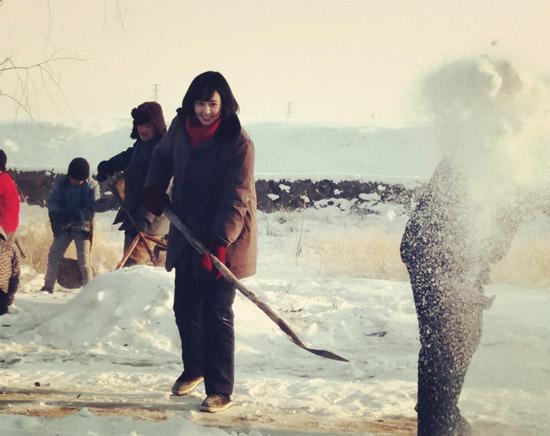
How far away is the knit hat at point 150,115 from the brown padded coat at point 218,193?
2119 mm

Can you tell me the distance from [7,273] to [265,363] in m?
2.69

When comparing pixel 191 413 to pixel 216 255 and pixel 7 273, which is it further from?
pixel 7 273

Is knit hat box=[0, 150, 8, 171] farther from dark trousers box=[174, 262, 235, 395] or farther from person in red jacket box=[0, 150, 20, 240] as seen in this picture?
dark trousers box=[174, 262, 235, 395]

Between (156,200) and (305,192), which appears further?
(305,192)

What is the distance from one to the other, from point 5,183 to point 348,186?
1427cm

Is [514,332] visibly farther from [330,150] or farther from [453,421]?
[330,150]

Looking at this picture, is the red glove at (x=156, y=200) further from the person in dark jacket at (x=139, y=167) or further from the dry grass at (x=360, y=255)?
the dry grass at (x=360, y=255)

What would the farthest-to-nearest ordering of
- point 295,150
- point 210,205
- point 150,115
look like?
1. point 295,150
2. point 150,115
3. point 210,205

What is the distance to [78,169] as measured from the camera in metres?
9.16

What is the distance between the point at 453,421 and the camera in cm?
441

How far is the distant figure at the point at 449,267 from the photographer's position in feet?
14.1

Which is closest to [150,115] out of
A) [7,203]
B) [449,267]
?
[7,203]

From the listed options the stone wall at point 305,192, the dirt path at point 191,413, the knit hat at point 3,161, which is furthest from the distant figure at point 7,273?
the stone wall at point 305,192

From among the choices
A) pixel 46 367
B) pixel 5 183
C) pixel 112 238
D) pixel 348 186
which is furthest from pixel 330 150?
pixel 46 367
